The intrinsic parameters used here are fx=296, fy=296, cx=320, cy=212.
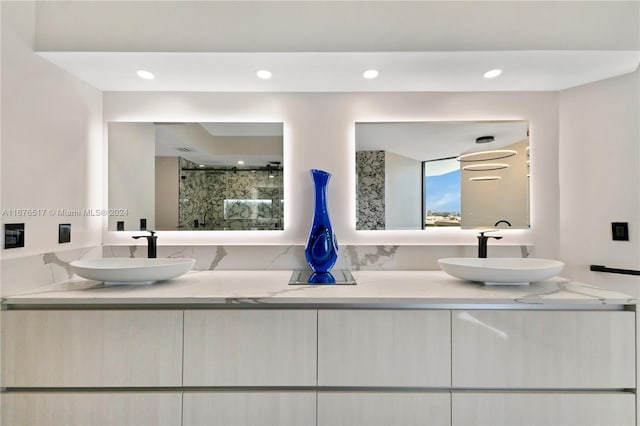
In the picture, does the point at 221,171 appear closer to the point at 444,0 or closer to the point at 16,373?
the point at 16,373

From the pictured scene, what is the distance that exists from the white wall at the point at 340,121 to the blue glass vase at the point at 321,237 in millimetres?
134

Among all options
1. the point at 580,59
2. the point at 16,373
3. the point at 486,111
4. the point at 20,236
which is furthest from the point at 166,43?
the point at 580,59

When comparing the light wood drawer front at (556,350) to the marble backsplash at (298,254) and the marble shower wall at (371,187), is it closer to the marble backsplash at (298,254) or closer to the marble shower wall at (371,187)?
the marble backsplash at (298,254)

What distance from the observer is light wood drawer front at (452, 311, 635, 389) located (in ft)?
3.81

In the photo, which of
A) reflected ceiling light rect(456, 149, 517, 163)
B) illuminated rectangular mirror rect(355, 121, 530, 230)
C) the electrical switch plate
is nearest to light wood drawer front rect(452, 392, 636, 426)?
the electrical switch plate

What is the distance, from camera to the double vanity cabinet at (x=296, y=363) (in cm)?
117

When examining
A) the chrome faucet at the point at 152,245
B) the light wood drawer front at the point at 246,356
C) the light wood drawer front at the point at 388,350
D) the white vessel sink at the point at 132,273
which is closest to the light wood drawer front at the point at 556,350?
the light wood drawer front at the point at 388,350

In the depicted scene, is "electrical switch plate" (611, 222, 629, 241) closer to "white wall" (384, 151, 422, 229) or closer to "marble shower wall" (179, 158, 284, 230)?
"white wall" (384, 151, 422, 229)

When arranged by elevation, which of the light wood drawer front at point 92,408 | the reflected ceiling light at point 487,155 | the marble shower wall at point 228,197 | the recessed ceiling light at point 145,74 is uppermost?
the recessed ceiling light at point 145,74

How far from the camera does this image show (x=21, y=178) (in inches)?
50.3

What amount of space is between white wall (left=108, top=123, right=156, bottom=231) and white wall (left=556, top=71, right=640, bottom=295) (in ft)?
8.12

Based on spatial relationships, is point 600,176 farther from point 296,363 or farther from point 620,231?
point 296,363

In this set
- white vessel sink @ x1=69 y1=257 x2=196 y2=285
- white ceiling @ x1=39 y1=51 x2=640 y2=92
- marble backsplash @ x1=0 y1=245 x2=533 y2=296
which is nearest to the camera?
white vessel sink @ x1=69 y1=257 x2=196 y2=285

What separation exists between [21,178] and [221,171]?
2.87 feet
